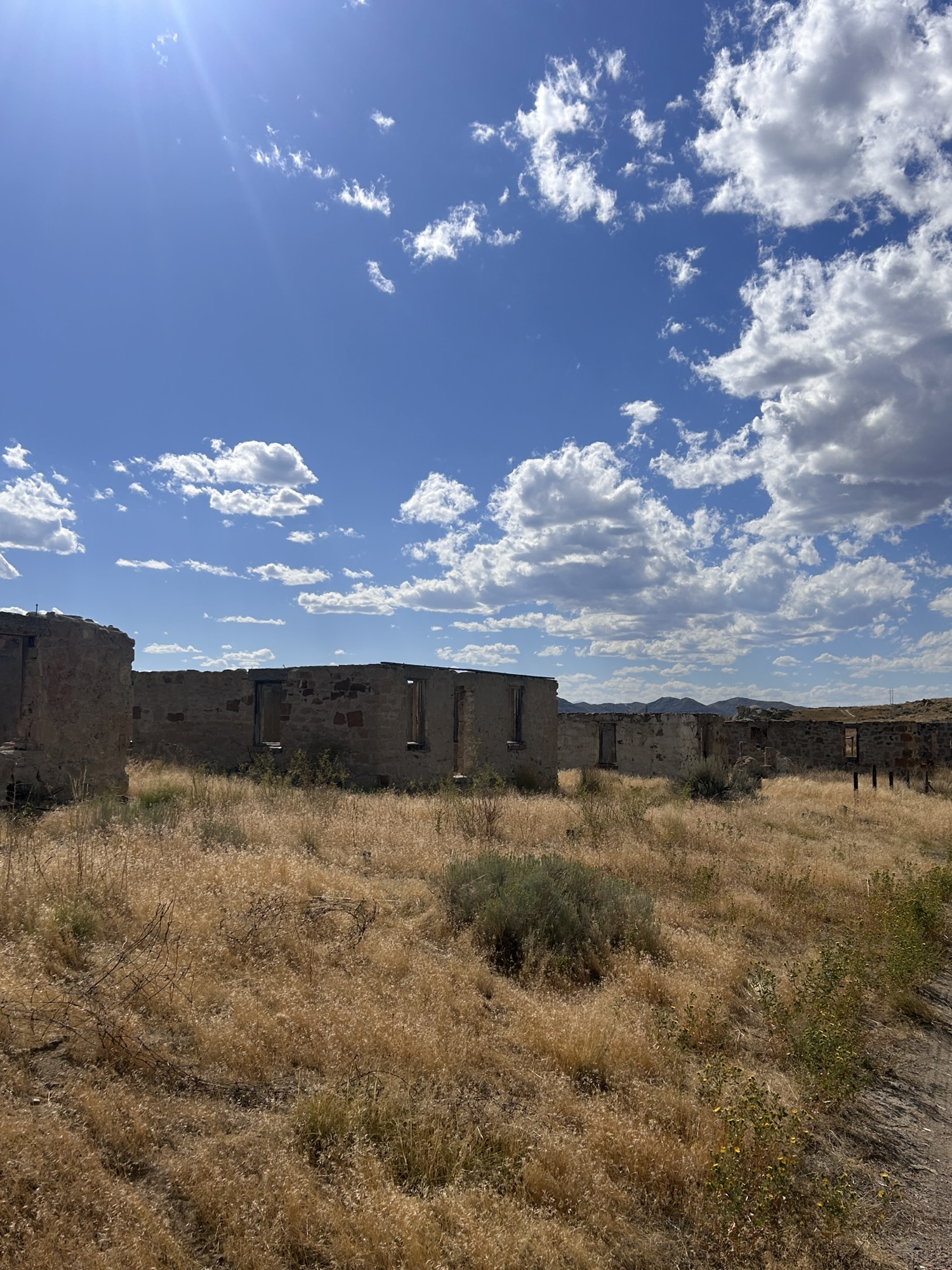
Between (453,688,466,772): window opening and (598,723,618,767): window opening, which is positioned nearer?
(453,688,466,772): window opening

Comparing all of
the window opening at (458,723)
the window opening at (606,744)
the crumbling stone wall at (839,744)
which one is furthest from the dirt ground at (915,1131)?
the crumbling stone wall at (839,744)

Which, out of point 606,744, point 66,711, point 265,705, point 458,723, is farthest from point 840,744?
point 66,711

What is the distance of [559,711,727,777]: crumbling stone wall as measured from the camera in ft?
63.5

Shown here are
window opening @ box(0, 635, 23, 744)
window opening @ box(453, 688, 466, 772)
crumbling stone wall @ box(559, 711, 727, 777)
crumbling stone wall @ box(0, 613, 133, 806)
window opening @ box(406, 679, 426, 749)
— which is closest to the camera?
crumbling stone wall @ box(0, 613, 133, 806)

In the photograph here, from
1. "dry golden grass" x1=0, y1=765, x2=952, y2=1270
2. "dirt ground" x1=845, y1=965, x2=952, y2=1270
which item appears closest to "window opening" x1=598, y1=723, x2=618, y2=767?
"dry golden grass" x1=0, y1=765, x2=952, y2=1270

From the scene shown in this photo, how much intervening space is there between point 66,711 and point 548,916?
7.44 m

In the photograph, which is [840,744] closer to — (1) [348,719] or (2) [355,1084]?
(1) [348,719]

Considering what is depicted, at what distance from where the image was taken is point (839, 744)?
2284 cm

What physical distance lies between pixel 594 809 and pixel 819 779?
1249cm

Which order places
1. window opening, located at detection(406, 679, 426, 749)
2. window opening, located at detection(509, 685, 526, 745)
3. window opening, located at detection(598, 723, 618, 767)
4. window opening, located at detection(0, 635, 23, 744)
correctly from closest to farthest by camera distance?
window opening, located at detection(0, 635, 23, 744), window opening, located at detection(406, 679, 426, 749), window opening, located at detection(509, 685, 526, 745), window opening, located at detection(598, 723, 618, 767)

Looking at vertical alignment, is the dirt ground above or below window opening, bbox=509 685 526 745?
below

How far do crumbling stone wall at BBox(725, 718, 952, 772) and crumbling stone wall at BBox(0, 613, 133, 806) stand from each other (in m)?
18.6

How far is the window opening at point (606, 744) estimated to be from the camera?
849 inches

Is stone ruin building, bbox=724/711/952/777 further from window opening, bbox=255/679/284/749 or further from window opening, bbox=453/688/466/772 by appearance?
window opening, bbox=255/679/284/749
